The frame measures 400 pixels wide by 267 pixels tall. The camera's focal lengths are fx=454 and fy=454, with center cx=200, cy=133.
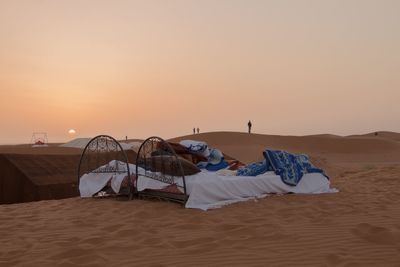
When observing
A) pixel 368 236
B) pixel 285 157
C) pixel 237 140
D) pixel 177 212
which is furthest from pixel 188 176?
pixel 237 140

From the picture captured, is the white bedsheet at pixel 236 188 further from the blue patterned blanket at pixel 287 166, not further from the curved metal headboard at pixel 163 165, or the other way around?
the curved metal headboard at pixel 163 165

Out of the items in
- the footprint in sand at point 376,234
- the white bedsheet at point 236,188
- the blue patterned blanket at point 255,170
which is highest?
the blue patterned blanket at point 255,170

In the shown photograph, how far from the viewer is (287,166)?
9.02 metres

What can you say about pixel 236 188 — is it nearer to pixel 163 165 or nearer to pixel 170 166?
pixel 170 166

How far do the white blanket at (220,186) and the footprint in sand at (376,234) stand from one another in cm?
248

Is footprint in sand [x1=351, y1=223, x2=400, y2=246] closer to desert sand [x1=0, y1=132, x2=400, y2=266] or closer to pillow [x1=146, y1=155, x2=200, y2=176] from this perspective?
desert sand [x1=0, y1=132, x2=400, y2=266]

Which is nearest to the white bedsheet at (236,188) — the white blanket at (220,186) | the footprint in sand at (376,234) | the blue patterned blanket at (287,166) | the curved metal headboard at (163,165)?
the white blanket at (220,186)

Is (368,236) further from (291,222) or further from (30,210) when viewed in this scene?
(30,210)

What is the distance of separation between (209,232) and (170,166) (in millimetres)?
2927

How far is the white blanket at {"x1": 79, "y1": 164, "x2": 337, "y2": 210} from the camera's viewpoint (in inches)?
295

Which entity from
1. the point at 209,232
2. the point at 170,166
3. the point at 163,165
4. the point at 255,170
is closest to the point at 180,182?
the point at 170,166

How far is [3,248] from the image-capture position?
4.88 metres

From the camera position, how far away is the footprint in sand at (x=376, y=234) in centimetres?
487

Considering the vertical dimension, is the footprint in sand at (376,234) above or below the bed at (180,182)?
below
